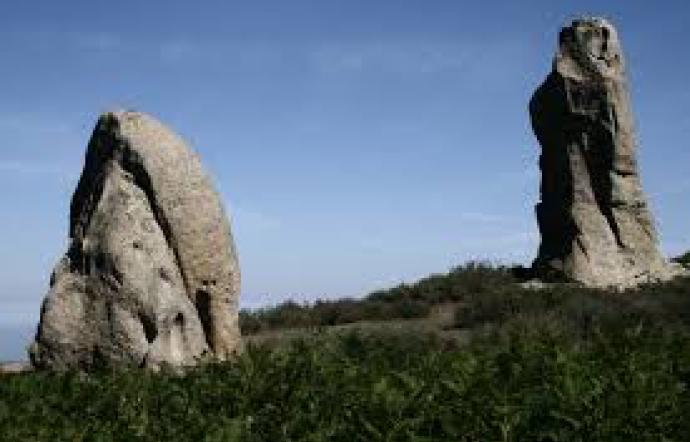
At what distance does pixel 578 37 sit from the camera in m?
34.6

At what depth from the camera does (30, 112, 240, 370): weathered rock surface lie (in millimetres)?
14336

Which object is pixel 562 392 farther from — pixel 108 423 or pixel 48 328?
pixel 48 328

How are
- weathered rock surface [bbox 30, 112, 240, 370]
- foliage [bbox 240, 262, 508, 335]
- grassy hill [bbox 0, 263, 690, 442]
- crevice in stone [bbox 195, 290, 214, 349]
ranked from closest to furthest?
grassy hill [bbox 0, 263, 690, 442] → weathered rock surface [bbox 30, 112, 240, 370] → crevice in stone [bbox 195, 290, 214, 349] → foliage [bbox 240, 262, 508, 335]

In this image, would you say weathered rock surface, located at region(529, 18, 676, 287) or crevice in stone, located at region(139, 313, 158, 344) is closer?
crevice in stone, located at region(139, 313, 158, 344)

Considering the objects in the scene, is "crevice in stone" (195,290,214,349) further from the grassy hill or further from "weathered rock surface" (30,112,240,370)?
the grassy hill

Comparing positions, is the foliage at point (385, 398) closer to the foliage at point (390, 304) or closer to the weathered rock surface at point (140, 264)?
the weathered rock surface at point (140, 264)

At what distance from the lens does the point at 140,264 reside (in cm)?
1453

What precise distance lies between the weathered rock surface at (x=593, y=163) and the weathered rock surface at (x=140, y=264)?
18816 millimetres

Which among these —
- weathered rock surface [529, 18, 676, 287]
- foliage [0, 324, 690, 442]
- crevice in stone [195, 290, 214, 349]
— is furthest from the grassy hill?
weathered rock surface [529, 18, 676, 287]

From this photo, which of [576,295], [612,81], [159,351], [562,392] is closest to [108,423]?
[562,392]

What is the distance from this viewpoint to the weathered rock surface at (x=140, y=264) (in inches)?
564

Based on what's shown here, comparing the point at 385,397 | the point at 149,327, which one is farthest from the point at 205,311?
the point at 385,397

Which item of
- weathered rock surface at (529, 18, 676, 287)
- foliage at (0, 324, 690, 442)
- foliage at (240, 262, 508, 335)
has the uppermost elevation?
weathered rock surface at (529, 18, 676, 287)

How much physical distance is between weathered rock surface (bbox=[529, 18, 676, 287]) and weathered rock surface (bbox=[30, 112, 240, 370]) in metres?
18.8
